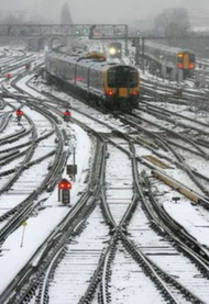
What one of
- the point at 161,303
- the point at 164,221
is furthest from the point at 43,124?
the point at 161,303

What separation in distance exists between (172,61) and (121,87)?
2395 cm

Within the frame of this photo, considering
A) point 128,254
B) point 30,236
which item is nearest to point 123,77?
point 30,236

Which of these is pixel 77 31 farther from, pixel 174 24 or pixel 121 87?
pixel 121 87

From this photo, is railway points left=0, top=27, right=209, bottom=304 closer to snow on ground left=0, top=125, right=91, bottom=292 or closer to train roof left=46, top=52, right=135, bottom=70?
snow on ground left=0, top=125, right=91, bottom=292

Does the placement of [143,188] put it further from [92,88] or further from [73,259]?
[92,88]

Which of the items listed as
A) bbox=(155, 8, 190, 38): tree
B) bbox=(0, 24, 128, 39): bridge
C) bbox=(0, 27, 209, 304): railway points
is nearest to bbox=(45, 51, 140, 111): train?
bbox=(0, 27, 209, 304): railway points

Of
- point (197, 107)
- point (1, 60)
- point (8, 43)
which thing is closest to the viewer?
point (197, 107)

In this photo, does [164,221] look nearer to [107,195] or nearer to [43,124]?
[107,195]

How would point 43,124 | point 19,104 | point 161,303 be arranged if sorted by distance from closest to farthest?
1. point 161,303
2. point 43,124
3. point 19,104

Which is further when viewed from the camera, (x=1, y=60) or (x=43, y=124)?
(x=1, y=60)

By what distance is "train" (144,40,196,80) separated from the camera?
53.2 metres

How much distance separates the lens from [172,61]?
57.6 m

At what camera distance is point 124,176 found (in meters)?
19.3

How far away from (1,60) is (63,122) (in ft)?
174
